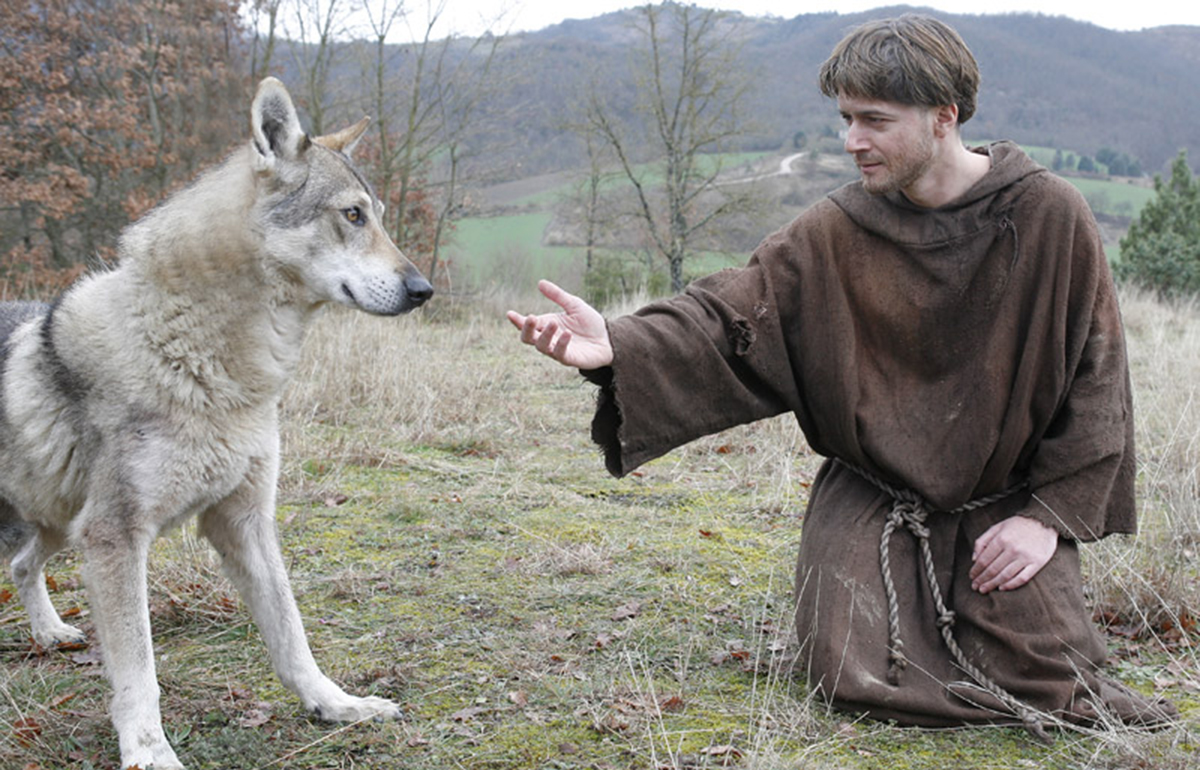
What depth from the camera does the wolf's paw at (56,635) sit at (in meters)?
3.51

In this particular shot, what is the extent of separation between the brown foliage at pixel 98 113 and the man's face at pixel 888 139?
10.7 m

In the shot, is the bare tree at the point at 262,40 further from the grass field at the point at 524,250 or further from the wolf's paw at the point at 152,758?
the wolf's paw at the point at 152,758

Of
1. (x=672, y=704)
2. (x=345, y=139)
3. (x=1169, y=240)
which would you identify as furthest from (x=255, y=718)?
(x=1169, y=240)

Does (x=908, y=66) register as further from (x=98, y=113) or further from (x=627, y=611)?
(x=98, y=113)

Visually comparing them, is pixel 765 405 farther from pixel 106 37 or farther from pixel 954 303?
pixel 106 37

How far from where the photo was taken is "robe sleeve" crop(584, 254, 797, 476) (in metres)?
3.07

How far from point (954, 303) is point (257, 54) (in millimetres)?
14951

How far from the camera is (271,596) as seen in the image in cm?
307

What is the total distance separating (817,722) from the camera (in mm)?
2863

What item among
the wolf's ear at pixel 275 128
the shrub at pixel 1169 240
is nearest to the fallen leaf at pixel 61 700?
the wolf's ear at pixel 275 128

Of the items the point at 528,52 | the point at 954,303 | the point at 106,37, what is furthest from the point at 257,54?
the point at 954,303

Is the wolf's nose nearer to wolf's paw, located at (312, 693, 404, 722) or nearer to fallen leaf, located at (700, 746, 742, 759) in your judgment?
wolf's paw, located at (312, 693, 404, 722)

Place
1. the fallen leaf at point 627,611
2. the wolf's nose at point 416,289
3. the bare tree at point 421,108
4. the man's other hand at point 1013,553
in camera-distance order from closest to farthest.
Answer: the man's other hand at point 1013,553
the wolf's nose at point 416,289
the fallen leaf at point 627,611
the bare tree at point 421,108

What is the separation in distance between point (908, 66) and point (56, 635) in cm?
354
